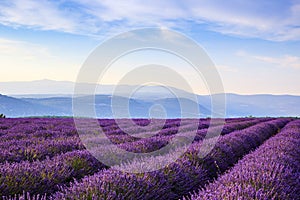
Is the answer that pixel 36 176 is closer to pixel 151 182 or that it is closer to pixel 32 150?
pixel 151 182

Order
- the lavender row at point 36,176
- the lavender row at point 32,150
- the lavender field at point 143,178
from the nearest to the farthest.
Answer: the lavender field at point 143,178
the lavender row at point 36,176
the lavender row at point 32,150

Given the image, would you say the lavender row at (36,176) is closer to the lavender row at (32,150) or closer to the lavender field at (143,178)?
the lavender field at (143,178)

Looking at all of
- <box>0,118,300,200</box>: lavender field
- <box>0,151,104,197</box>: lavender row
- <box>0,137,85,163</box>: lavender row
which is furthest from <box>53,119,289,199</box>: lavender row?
<box>0,137,85,163</box>: lavender row

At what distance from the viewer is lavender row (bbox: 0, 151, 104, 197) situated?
3855 millimetres

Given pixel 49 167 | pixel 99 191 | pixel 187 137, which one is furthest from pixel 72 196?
pixel 187 137

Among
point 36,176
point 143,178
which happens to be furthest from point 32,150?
point 143,178

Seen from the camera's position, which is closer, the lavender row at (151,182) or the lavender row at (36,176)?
the lavender row at (151,182)

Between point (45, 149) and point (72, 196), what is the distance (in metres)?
3.54

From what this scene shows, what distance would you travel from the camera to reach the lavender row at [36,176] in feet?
12.6

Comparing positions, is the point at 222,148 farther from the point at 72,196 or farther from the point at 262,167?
the point at 72,196

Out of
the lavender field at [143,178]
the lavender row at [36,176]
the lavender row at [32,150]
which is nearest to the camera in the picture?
the lavender field at [143,178]

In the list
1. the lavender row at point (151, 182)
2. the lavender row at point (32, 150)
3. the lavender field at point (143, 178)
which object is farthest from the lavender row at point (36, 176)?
the lavender row at point (32, 150)

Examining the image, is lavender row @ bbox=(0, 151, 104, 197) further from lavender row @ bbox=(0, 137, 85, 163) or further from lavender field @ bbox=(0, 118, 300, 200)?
lavender row @ bbox=(0, 137, 85, 163)

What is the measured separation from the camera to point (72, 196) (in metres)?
3.09
